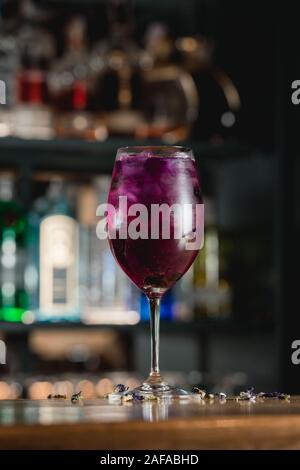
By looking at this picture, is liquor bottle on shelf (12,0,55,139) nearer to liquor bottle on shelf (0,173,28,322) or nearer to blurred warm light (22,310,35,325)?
liquor bottle on shelf (0,173,28,322)

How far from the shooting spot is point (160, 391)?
3.50 feet

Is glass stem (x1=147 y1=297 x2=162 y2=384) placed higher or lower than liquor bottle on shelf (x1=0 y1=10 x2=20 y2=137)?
lower

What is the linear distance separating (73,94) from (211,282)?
588mm

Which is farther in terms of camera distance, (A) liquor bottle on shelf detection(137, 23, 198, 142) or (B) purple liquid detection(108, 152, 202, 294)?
(A) liquor bottle on shelf detection(137, 23, 198, 142)

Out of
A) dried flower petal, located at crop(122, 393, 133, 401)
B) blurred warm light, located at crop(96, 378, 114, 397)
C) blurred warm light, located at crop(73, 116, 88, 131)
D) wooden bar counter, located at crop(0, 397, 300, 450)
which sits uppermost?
blurred warm light, located at crop(73, 116, 88, 131)

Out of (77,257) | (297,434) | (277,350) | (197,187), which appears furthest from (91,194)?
(297,434)

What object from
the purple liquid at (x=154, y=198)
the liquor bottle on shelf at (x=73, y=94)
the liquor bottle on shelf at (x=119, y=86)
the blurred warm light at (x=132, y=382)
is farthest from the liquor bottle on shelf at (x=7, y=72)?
the purple liquid at (x=154, y=198)

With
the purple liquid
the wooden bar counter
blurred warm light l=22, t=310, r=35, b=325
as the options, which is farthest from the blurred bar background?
the wooden bar counter

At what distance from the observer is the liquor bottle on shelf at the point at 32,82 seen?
2.72 meters

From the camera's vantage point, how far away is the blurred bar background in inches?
106

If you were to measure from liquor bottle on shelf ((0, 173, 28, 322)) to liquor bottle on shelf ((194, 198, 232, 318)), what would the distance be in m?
0.44

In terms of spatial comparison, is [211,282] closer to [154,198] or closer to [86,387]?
[86,387]

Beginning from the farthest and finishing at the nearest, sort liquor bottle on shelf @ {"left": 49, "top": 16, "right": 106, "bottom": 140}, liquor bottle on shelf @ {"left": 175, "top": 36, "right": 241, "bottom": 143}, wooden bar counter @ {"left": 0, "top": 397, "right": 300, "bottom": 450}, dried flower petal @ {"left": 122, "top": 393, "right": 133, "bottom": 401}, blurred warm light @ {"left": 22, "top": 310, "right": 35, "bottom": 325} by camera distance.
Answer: liquor bottle on shelf @ {"left": 175, "top": 36, "right": 241, "bottom": 143} → liquor bottle on shelf @ {"left": 49, "top": 16, "right": 106, "bottom": 140} → blurred warm light @ {"left": 22, "top": 310, "right": 35, "bottom": 325} → dried flower petal @ {"left": 122, "top": 393, "right": 133, "bottom": 401} → wooden bar counter @ {"left": 0, "top": 397, "right": 300, "bottom": 450}
